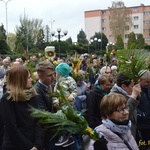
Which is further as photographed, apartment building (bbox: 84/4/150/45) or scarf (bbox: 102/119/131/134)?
apartment building (bbox: 84/4/150/45)

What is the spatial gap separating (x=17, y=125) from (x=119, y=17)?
209 ft

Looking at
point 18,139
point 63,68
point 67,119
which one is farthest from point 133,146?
point 63,68

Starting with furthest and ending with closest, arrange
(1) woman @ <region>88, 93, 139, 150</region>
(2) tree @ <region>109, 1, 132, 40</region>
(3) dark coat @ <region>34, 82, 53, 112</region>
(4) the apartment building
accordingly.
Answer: (4) the apartment building < (2) tree @ <region>109, 1, 132, 40</region> < (3) dark coat @ <region>34, 82, 53, 112</region> < (1) woman @ <region>88, 93, 139, 150</region>

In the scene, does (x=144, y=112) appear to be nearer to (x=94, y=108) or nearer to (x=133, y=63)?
(x=94, y=108)

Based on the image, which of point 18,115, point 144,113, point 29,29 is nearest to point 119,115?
point 18,115

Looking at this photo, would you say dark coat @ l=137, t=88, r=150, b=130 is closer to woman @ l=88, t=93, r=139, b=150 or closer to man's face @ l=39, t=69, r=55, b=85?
man's face @ l=39, t=69, r=55, b=85

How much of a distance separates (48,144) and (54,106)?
0.45m

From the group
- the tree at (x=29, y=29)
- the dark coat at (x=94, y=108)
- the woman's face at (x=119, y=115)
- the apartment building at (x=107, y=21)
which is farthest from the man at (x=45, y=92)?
the apartment building at (x=107, y=21)

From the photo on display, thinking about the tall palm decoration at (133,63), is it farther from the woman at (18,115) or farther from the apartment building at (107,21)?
the apartment building at (107,21)

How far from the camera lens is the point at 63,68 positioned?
489 cm

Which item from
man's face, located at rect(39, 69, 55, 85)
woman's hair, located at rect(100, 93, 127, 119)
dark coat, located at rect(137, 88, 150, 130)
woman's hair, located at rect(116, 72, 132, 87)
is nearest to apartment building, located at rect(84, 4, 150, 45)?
dark coat, located at rect(137, 88, 150, 130)

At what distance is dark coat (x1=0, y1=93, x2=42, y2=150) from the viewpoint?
124 inches

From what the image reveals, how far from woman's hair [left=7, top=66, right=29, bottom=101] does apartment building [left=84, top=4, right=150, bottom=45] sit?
83520 millimetres

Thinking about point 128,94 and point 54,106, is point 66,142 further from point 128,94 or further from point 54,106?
point 128,94
